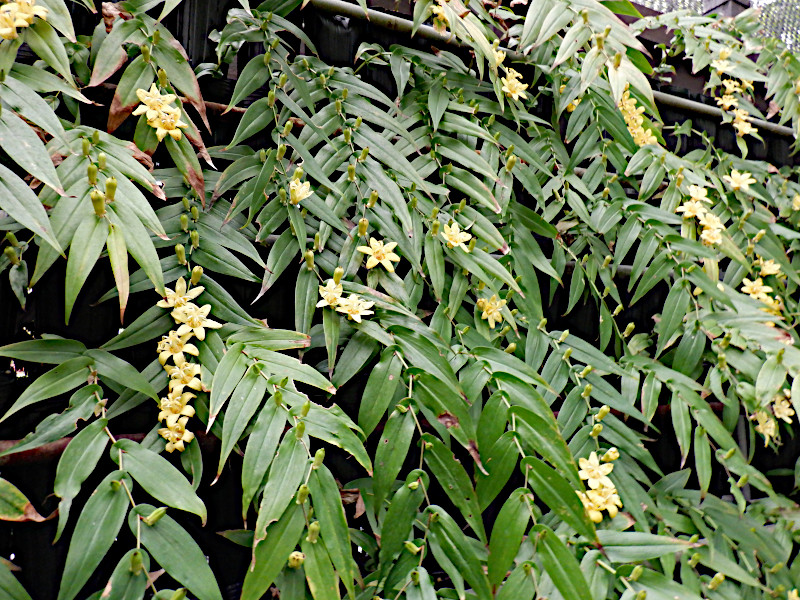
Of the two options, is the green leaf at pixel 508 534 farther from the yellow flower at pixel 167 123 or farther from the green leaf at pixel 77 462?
the yellow flower at pixel 167 123

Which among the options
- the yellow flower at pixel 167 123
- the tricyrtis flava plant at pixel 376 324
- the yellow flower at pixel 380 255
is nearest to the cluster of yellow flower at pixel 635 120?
the tricyrtis flava plant at pixel 376 324

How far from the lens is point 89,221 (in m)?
0.68

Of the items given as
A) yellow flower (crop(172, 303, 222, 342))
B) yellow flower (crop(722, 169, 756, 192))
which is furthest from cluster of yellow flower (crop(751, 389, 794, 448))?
yellow flower (crop(172, 303, 222, 342))

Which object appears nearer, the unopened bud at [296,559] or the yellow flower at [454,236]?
the unopened bud at [296,559]

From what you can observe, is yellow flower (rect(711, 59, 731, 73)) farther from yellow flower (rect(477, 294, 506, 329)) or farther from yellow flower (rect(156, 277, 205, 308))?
yellow flower (rect(156, 277, 205, 308))

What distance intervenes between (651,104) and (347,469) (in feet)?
2.85

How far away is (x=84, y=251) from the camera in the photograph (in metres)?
0.66

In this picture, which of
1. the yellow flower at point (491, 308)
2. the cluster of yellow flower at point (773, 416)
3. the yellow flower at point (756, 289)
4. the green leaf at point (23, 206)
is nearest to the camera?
the green leaf at point (23, 206)

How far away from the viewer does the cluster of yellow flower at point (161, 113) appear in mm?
821

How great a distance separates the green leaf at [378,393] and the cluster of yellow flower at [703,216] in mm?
852

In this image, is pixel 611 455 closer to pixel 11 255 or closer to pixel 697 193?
pixel 697 193

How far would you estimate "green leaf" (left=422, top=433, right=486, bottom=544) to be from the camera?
767mm

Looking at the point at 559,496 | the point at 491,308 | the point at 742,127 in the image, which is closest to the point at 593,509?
the point at 559,496

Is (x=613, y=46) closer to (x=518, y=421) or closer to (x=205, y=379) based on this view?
(x=518, y=421)
